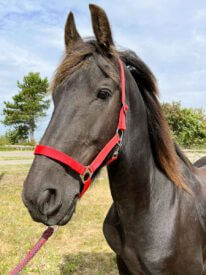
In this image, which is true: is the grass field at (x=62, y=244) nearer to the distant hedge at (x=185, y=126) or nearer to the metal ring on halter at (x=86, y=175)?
the metal ring on halter at (x=86, y=175)

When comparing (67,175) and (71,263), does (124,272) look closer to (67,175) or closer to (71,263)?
(67,175)

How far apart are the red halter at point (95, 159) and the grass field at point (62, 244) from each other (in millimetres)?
1868

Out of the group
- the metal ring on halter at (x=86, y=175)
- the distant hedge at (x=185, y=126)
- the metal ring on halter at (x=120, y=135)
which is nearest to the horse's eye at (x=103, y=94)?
the metal ring on halter at (x=120, y=135)

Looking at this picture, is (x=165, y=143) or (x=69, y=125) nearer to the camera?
(x=69, y=125)

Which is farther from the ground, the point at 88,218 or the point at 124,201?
the point at 124,201

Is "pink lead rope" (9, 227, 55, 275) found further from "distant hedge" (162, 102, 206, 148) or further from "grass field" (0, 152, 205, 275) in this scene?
"distant hedge" (162, 102, 206, 148)

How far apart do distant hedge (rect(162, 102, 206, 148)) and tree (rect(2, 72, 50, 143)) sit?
1745cm

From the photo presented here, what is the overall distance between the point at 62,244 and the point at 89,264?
3.04 ft

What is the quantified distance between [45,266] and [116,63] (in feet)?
11.9

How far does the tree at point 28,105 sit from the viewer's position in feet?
129

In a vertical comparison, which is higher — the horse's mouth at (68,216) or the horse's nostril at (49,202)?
the horse's nostril at (49,202)

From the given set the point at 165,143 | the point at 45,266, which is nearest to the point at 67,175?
the point at 165,143

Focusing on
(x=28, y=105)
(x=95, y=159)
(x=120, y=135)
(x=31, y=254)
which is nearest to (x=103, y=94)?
(x=120, y=135)

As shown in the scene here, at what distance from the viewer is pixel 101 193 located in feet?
31.1
